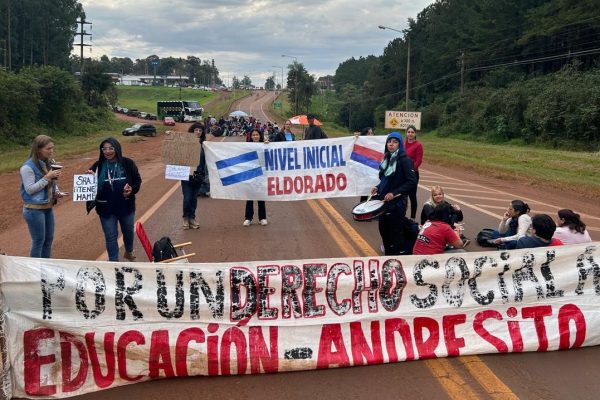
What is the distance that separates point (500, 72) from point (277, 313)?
64235mm

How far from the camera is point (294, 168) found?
10180mm

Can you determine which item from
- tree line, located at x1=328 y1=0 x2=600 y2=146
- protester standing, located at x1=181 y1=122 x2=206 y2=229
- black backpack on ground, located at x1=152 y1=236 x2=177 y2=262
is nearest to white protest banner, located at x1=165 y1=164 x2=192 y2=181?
protester standing, located at x1=181 y1=122 x2=206 y2=229

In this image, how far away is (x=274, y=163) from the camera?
1011 centimetres

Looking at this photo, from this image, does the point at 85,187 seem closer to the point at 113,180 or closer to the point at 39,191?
the point at 113,180

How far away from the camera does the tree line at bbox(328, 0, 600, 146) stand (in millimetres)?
38719

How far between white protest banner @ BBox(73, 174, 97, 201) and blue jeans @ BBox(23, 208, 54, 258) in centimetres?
37

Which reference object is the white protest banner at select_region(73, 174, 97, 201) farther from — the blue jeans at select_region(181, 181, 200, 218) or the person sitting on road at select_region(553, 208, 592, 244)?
the person sitting on road at select_region(553, 208, 592, 244)

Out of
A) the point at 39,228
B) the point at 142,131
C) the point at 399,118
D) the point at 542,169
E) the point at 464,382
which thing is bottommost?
the point at 464,382

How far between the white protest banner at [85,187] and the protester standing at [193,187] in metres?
3.09

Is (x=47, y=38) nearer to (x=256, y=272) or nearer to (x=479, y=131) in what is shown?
(x=479, y=131)

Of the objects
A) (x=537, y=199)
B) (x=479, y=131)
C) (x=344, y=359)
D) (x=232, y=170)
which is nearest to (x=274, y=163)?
(x=232, y=170)

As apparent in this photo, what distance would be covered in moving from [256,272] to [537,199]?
11.8 meters

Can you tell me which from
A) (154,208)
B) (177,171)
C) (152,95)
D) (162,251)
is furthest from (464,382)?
(152,95)

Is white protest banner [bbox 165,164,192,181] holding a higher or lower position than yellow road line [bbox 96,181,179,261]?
higher
